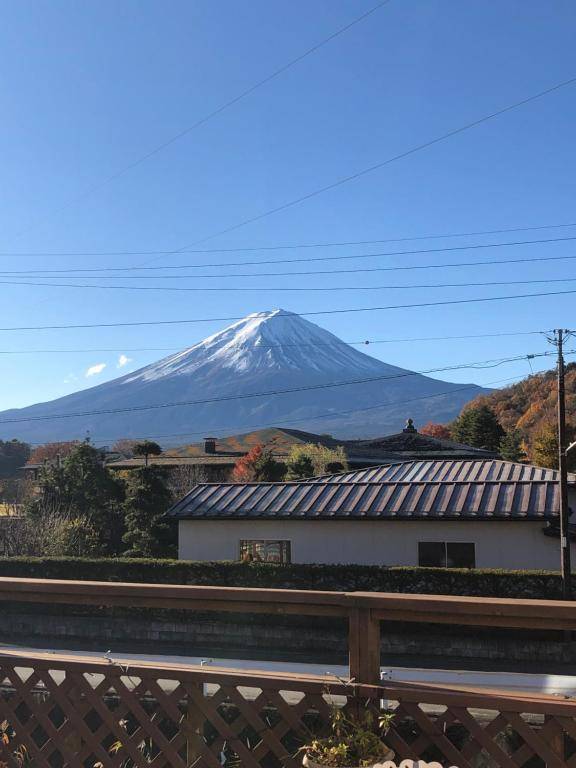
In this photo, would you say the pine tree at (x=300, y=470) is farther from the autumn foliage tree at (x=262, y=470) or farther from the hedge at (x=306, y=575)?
the hedge at (x=306, y=575)

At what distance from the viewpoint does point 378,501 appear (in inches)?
706

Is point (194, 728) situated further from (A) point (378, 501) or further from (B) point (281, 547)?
(B) point (281, 547)

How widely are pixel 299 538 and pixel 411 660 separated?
15.0 ft

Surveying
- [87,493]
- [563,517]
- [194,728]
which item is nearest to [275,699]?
[194,728]

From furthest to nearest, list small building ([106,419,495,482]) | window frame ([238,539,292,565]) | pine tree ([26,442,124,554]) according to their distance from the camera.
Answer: small building ([106,419,495,482]) < pine tree ([26,442,124,554]) < window frame ([238,539,292,565])

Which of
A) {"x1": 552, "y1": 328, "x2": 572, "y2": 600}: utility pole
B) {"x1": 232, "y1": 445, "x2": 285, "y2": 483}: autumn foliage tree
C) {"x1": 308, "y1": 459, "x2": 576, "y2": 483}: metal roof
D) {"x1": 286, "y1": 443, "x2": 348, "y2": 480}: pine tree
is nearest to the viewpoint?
{"x1": 552, "y1": 328, "x2": 572, "y2": 600}: utility pole

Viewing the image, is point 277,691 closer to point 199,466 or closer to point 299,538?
point 299,538

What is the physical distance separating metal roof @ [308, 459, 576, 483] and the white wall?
2754 mm

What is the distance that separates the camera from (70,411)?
196500 millimetres

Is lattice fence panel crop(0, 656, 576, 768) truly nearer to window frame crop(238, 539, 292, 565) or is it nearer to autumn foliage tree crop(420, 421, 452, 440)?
window frame crop(238, 539, 292, 565)

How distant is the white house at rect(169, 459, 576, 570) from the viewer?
1669 cm

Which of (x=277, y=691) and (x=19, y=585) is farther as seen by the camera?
(x=19, y=585)

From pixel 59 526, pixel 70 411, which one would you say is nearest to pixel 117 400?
pixel 70 411

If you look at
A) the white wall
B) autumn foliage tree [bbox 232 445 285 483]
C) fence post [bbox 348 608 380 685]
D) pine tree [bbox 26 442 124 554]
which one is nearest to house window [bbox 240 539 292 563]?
the white wall
